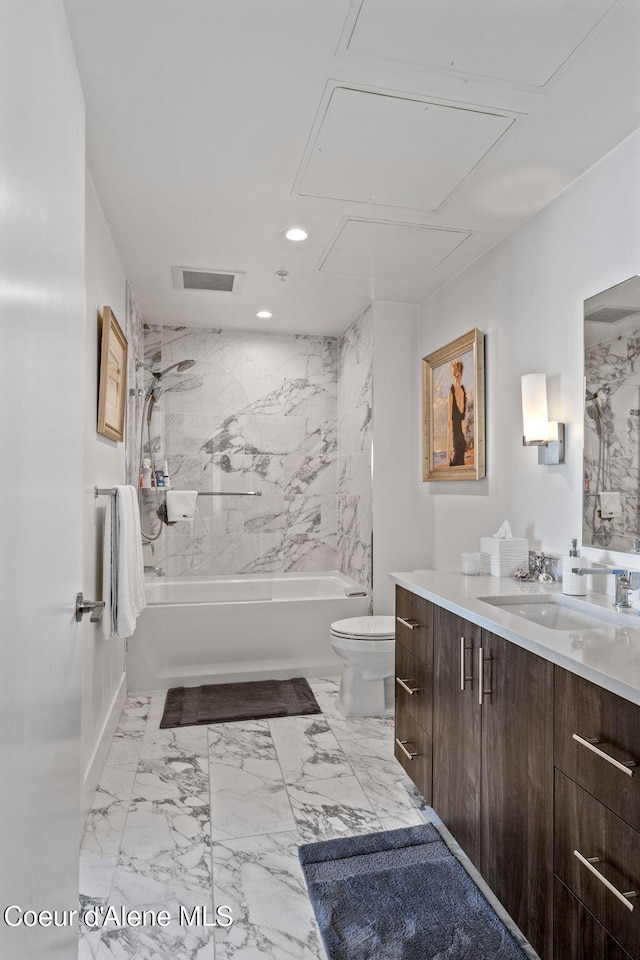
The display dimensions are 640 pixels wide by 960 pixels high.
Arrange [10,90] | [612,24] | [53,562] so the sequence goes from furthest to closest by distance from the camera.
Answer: [612,24], [53,562], [10,90]

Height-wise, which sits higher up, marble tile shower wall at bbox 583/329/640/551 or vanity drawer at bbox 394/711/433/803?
marble tile shower wall at bbox 583/329/640/551

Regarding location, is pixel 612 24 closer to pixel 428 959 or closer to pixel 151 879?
pixel 428 959

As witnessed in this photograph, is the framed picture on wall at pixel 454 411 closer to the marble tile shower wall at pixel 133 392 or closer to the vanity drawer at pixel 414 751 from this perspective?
the vanity drawer at pixel 414 751

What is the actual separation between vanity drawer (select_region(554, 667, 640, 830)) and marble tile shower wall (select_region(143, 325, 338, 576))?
2.76 m

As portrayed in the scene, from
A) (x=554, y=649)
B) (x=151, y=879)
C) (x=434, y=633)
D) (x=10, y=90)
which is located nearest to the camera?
(x=10, y=90)

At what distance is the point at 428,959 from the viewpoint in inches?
57.3

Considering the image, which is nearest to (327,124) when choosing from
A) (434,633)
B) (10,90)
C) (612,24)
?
(612,24)

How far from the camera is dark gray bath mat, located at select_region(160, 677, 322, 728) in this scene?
304 cm

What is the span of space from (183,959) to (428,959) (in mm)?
627

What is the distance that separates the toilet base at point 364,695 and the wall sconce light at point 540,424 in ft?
4.86

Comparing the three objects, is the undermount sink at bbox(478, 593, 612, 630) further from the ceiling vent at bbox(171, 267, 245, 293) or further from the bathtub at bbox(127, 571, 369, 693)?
the ceiling vent at bbox(171, 267, 245, 293)

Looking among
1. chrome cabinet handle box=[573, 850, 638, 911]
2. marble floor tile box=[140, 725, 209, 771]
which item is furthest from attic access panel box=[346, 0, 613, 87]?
marble floor tile box=[140, 725, 209, 771]

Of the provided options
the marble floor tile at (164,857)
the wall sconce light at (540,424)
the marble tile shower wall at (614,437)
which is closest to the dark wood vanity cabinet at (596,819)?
the marble tile shower wall at (614,437)

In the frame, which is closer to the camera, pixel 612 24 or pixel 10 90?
pixel 10 90
